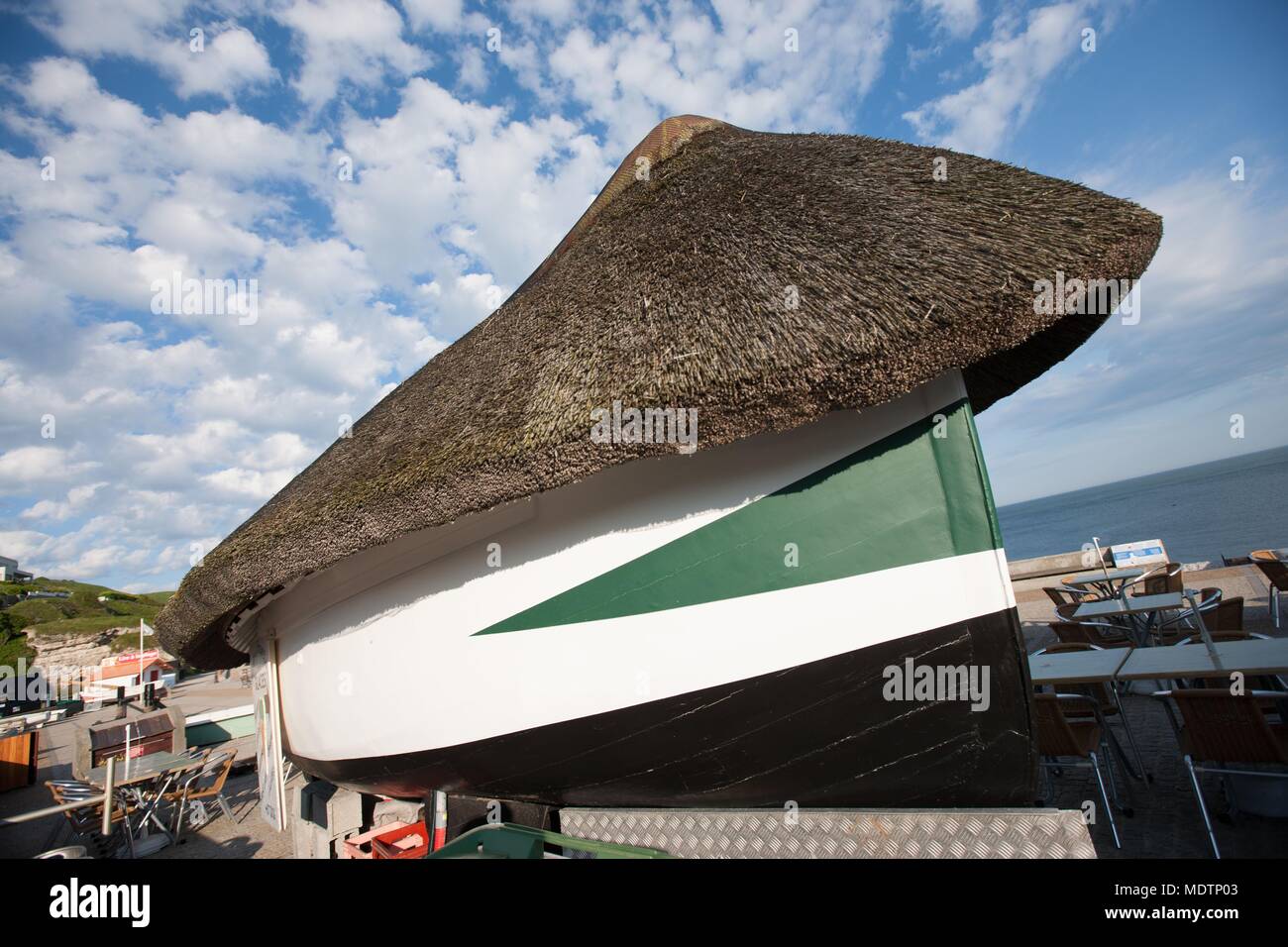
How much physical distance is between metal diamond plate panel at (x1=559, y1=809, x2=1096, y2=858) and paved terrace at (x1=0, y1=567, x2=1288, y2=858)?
209cm

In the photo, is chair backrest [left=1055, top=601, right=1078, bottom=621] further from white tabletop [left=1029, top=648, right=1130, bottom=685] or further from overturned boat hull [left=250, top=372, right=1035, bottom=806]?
overturned boat hull [left=250, top=372, right=1035, bottom=806]

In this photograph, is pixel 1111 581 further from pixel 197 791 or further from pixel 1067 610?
pixel 197 791

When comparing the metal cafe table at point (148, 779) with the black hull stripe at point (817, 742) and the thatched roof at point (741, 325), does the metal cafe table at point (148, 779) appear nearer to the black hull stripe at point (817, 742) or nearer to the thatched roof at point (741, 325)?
the thatched roof at point (741, 325)

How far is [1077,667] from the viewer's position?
14.1 ft

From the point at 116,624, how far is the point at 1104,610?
36937 mm

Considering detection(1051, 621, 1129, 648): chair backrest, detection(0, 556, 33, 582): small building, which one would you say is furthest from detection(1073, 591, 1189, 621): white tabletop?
detection(0, 556, 33, 582): small building

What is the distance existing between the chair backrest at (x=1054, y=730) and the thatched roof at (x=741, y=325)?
6.85ft

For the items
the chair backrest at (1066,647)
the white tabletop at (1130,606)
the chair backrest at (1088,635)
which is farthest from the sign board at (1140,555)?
the chair backrest at (1066,647)

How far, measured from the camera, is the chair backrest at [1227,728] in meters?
3.12

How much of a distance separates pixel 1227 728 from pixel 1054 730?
83 cm

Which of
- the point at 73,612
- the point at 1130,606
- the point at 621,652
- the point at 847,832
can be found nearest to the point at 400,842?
the point at 621,652

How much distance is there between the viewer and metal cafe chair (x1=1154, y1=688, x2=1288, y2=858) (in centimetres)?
311
